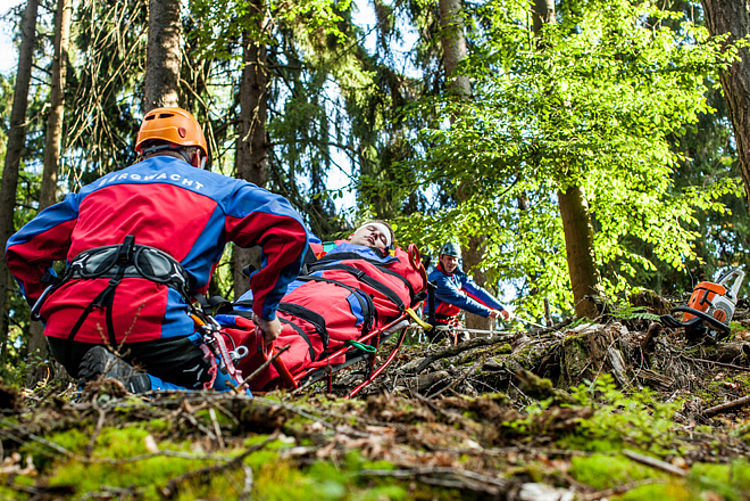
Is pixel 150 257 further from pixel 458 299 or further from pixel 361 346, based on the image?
pixel 458 299

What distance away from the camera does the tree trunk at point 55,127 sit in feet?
39.8

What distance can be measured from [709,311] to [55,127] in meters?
13.6

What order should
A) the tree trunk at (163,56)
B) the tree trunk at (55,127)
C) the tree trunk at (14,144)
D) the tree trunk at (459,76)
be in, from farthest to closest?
the tree trunk at (14,144)
the tree trunk at (55,127)
the tree trunk at (459,76)
the tree trunk at (163,56)

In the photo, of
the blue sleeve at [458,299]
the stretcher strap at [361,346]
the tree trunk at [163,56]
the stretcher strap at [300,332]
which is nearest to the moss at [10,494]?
the stretcher strap at [300,332]

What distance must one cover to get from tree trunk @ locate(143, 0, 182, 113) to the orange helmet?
3.35m

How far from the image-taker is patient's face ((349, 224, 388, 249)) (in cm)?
561

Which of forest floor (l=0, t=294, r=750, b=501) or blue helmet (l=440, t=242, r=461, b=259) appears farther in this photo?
blue helmet (l=440, t=242, r=461, b=259)

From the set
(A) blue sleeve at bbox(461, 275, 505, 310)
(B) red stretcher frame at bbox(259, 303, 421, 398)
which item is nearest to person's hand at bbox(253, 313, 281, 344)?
(B) red stretcher frame at bbox(259, 303, 421, 398)

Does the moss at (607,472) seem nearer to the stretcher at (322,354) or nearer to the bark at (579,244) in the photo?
the stretcher at (322,354)

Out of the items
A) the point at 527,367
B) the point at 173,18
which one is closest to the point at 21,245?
the point at 527,367

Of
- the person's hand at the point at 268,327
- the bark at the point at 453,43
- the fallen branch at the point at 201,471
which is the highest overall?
the bark at the point at 453,43

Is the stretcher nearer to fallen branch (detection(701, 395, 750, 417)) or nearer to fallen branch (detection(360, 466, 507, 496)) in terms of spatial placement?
fallen branch (detection(360, 466, 507, 496))

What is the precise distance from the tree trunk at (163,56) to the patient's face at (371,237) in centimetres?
281

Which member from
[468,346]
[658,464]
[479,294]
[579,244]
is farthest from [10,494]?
[579,244]
